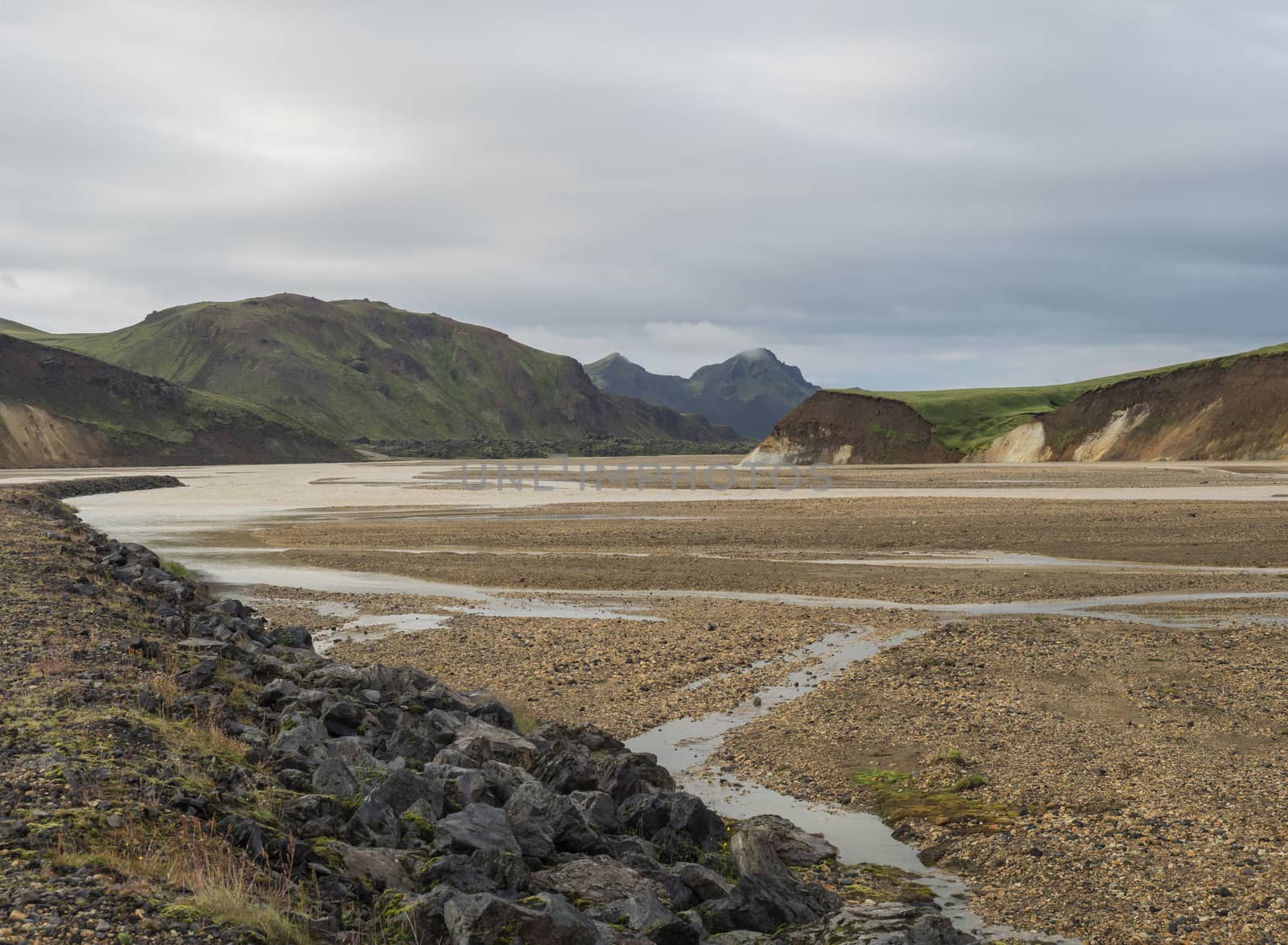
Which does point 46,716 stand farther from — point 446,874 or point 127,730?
point 446,874

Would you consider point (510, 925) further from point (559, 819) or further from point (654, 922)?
point (559, 819)

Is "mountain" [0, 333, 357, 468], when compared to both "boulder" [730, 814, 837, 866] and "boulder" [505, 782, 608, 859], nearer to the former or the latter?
"boulder" [505, 782, 608, 859]

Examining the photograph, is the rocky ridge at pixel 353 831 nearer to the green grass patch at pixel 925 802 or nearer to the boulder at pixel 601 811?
the boulder at pixel 601 811

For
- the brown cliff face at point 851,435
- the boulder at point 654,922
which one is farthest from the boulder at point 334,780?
the brown cliff face at point 851,435

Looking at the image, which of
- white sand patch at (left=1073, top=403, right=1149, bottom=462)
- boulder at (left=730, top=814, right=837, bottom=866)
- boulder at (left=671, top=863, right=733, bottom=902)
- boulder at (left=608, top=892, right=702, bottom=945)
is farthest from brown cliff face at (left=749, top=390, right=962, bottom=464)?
boulder at (left=608, top=892, right=702, bottom=945)

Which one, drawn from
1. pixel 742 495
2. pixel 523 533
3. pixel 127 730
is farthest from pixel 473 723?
pixel 742 495

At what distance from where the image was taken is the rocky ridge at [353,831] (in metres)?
7.43

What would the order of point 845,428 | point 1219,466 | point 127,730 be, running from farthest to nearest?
1. point 845,428
2. point 1219,466
3. point 127,730

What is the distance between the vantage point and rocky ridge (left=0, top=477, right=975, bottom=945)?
743 centimetres

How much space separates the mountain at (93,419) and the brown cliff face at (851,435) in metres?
107

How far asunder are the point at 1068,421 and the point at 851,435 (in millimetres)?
31901

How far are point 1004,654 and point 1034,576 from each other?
12.0 meters

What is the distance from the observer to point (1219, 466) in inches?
3438

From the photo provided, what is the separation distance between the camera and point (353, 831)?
370 inches
